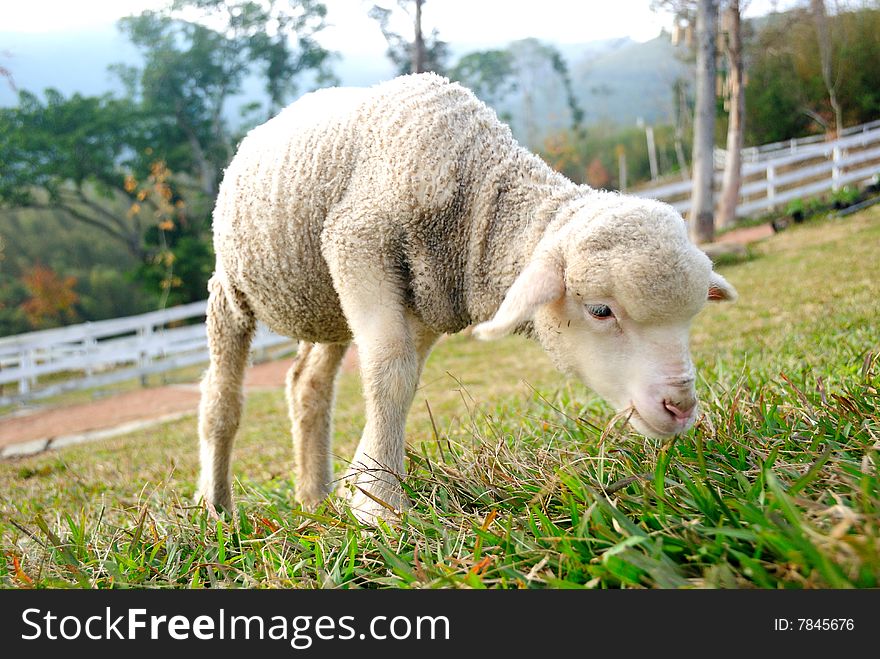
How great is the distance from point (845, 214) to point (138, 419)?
29.9 ft

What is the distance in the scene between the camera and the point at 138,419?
8469 millimetres

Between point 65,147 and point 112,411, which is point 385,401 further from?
point 65,147

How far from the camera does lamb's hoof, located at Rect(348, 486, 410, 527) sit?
6.92ft

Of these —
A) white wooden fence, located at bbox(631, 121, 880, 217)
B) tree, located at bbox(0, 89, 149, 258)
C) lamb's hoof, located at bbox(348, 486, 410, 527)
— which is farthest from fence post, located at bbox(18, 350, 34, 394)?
tree, located at bbox(0, 89, 149, 258)

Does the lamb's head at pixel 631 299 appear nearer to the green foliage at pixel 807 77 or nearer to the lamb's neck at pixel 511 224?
the lamb's neck at pixel 511 224

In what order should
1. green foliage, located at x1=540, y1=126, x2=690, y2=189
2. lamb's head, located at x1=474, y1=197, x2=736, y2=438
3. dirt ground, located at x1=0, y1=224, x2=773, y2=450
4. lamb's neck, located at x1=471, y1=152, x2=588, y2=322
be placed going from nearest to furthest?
1. lamb's head, located at x1=474, y1=197, x2=736, y2=438
2. lamb's neck, located at x1=471, y1=152, x2=588, y2=322
3. dirt ground, located at x1=0, y1=224, x2=773, y2=450
4. green foliage, located at x1=540, y1=126, x2=690, y2=189

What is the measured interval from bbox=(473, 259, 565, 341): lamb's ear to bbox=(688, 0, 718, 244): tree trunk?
10.9 meters

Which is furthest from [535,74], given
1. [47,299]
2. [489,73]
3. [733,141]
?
[733,141]

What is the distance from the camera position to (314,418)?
3.31m

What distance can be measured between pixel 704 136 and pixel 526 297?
11599 millimetres

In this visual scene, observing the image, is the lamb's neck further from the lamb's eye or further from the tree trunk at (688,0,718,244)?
the tree trunk at (688,0,718,244)
